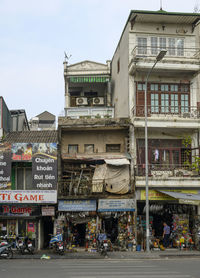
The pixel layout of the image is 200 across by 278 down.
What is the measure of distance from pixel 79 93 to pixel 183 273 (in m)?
21.6

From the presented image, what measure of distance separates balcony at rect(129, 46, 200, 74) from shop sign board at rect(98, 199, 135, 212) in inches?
348

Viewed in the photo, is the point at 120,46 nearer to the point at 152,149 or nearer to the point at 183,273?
the point at 152,149

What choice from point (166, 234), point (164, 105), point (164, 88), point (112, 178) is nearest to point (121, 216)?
point (112, 178)

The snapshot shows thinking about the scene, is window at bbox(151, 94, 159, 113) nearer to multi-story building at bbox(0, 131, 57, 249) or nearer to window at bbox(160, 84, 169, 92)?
window at bbox(160, 84, 169, 92)

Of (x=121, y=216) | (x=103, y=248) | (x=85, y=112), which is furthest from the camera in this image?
(x=85, y=112)

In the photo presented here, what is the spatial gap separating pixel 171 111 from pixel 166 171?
424 cm

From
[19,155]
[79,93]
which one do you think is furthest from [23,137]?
[79,93]

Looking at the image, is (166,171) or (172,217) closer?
(172,217)

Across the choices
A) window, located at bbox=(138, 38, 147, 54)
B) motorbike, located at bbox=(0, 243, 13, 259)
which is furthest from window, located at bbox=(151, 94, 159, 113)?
motorbike, located at bbox=(0, 243, 13, 259)

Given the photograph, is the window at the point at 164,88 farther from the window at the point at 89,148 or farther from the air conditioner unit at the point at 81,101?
the air conditioner unit at the point at 81,101

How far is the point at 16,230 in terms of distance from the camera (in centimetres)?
2397

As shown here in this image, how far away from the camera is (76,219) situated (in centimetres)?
2434

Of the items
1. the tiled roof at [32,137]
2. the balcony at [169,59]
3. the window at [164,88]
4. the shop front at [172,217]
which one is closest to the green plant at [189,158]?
the shop front at [172,217]

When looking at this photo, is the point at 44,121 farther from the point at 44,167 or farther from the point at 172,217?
the point at 172,217
